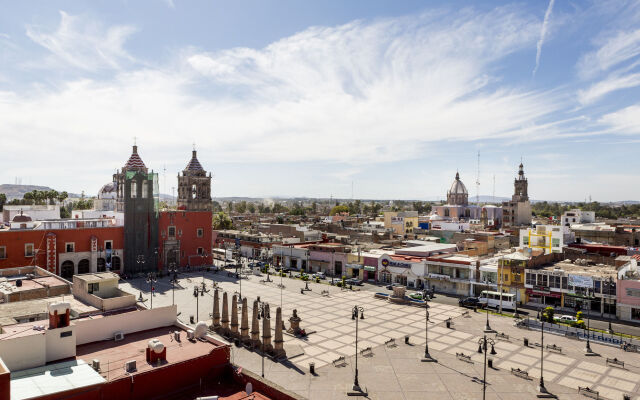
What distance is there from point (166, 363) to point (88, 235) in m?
47.0

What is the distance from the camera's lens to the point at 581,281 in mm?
45281

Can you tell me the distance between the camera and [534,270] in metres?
48.9

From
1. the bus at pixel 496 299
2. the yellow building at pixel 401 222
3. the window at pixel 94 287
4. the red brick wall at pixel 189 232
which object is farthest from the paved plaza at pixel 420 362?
the yellow building at pixel 401 222

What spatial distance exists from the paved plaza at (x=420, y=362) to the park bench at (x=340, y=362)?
0.32 metres

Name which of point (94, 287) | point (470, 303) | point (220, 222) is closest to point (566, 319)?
point (470, 303)

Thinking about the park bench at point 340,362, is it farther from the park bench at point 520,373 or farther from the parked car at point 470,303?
the parked car at point 470,303

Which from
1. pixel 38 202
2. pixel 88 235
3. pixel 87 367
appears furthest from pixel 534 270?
pixel 38 202

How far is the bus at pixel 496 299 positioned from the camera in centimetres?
4678

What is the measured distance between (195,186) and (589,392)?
78.9 m

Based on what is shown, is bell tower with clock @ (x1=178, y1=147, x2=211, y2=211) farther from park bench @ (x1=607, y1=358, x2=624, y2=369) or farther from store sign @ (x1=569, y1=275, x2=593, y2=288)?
park bench @ (x1=607, y1=358, x2=624, y2=369)

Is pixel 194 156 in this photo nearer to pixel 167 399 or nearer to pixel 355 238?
pixel 355 238

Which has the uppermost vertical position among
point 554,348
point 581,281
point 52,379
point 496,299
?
point 52,379

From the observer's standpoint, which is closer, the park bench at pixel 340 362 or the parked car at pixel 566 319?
the park bench at pixel 340 362

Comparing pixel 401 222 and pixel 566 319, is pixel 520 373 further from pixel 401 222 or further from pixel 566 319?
pixel 401 222
